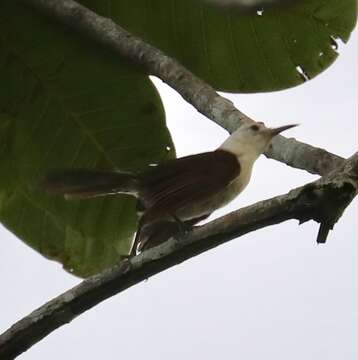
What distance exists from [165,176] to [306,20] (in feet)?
3.96

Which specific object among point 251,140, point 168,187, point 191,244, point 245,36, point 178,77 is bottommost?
point 191,244

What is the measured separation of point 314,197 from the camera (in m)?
2.85

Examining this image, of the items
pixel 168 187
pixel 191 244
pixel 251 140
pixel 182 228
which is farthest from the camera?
pixel 251 140

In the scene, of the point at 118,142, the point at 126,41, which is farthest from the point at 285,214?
the point at 118,142

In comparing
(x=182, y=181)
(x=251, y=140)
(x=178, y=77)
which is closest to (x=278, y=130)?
(x=251, y=140)

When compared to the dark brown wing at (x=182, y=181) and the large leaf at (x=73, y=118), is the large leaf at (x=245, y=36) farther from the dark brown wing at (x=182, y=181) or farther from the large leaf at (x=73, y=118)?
the dark brown wing at (x=182, y=181)

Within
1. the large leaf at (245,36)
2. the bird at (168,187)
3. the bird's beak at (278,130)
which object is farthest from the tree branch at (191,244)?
the large leaf at (245,36)

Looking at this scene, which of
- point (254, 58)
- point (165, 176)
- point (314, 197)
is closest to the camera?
point (314, 197)

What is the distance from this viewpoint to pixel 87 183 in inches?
146

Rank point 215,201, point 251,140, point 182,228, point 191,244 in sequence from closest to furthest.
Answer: point 191,244, point 182,228, point 215,201, point 251,140

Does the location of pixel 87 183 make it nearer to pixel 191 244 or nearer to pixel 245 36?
pixel 191 244

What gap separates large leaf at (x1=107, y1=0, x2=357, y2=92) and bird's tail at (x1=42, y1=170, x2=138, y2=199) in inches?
43.1

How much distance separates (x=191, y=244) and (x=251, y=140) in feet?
3.63

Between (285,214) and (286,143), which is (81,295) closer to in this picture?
(285,214)
